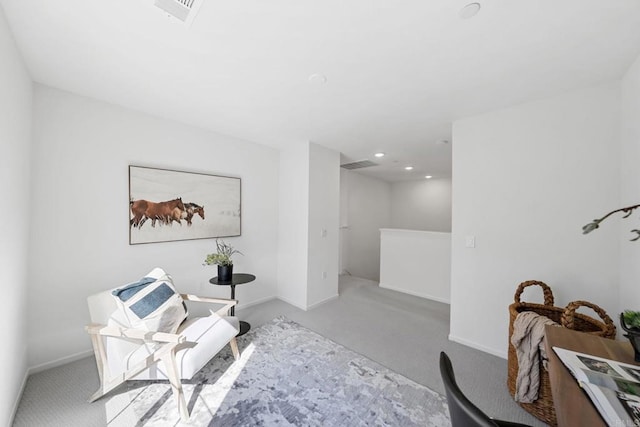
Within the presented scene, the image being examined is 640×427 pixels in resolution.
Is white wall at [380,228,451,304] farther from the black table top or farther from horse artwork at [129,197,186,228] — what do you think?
horse artwork at [129,197,186,228]

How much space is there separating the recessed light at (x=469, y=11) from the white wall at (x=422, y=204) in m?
5.88

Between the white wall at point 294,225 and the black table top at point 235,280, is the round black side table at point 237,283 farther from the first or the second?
the white wall at point 294,225

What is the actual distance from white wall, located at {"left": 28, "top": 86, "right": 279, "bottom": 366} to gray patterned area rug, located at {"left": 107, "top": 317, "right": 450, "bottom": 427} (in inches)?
38.7

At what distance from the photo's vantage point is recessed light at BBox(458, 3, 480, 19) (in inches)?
49.0

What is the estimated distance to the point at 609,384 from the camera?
882 millimetres

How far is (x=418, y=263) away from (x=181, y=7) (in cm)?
440

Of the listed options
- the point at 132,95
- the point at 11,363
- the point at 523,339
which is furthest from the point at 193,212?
the point at 523,339

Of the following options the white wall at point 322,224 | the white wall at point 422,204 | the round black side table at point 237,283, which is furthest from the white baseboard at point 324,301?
the white wall at point 422,204

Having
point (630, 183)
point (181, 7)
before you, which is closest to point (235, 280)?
point (181, 7)

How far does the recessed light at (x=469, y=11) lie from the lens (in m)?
1.24

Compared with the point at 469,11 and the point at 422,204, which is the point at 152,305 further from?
the point at 422,204

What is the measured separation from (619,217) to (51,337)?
484cm

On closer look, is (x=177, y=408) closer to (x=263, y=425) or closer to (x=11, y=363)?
(x=263, y=425)

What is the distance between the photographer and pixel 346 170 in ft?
18.5
